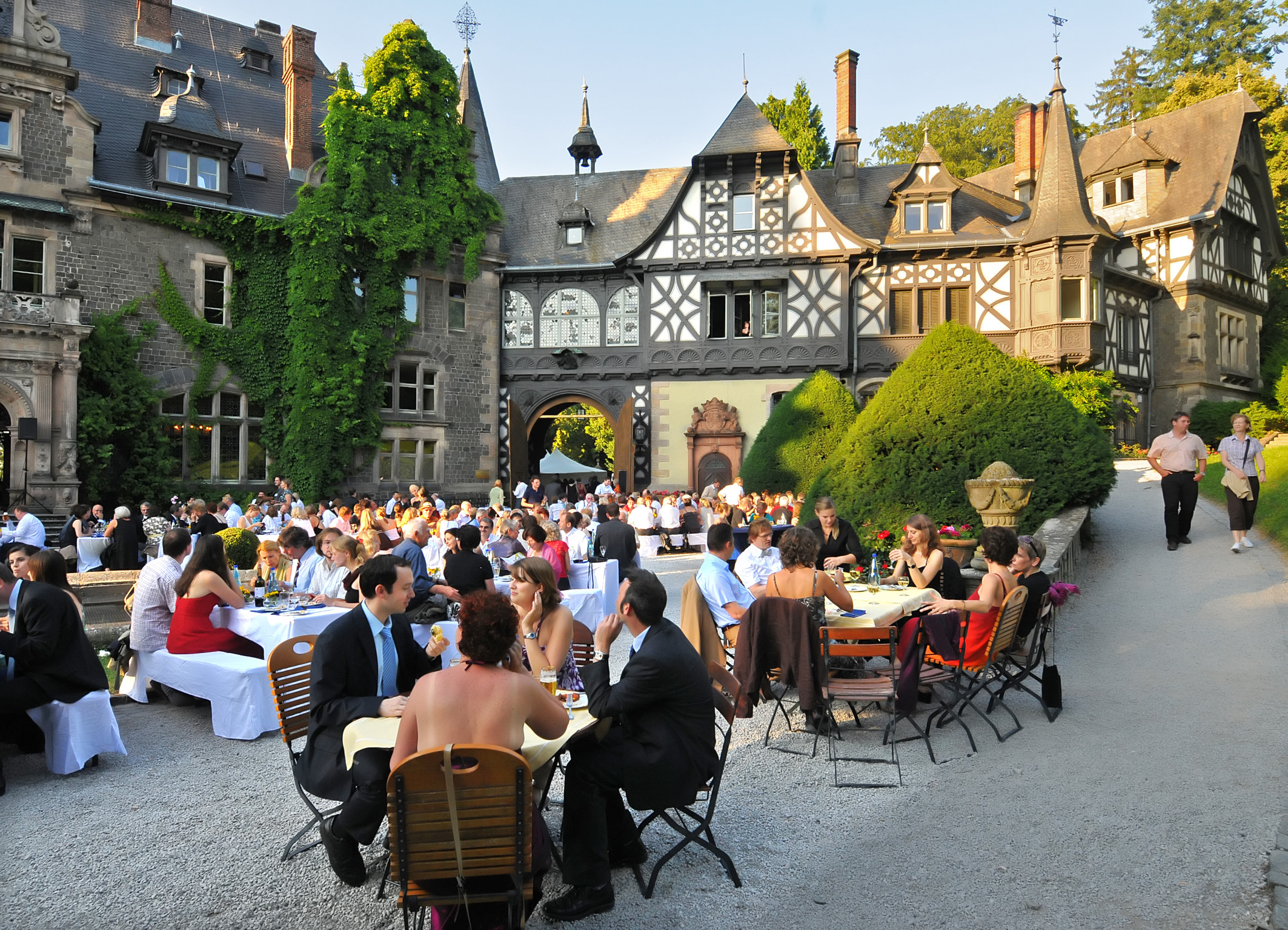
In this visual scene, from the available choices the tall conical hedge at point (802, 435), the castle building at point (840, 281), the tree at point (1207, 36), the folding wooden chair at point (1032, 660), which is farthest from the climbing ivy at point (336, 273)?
the tree at point (1207, 36)

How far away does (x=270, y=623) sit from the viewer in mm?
6914

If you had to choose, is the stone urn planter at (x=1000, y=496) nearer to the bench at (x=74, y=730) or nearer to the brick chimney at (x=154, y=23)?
the bench at (x=74, y=730)

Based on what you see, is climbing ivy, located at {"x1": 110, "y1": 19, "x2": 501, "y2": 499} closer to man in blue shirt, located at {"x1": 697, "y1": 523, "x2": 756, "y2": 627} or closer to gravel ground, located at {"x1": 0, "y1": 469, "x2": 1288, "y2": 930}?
gravel ground, located at {"x1": 0, "y1": 469, "x2": 1288, "y2": 930}

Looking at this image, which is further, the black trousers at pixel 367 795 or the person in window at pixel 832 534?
the person in window at pixel 832 534

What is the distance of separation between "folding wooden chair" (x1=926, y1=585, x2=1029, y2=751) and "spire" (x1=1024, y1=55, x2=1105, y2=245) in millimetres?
20932

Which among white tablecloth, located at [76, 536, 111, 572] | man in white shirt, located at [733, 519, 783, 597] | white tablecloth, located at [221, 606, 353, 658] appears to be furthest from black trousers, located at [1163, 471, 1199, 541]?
white tablecloth, located at [76, 536, 111, 572]

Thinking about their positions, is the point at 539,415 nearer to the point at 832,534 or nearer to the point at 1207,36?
the point at 832,534

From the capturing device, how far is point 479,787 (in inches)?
125

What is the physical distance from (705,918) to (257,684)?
405 cm

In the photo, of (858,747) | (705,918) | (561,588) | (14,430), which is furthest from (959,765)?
(14,430)

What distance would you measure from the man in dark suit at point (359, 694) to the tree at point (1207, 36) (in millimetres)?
40393

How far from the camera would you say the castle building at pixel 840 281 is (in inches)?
997

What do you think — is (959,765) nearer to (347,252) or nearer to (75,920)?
(75,920)

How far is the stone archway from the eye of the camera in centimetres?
2662
